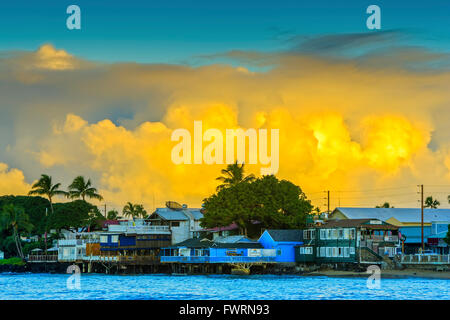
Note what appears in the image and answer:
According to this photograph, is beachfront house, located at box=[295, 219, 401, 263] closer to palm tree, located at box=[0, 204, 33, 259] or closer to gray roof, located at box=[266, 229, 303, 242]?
gray roof, located at box=[266, 229, 303, 242]

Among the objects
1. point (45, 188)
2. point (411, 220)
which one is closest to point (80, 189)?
point (45, 188)

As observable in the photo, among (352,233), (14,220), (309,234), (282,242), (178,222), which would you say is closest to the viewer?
(352,233)

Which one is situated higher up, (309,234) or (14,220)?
(14,220)

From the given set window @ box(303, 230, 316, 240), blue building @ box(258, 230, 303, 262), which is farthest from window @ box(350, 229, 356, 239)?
blue building @ box(258, 230, 303, 262)

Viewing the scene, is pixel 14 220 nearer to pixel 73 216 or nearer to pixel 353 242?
pixel 73 216

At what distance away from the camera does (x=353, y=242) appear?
89000 millimetres

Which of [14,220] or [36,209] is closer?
[14,220]

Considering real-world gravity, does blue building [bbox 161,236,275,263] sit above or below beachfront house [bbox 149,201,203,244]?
below

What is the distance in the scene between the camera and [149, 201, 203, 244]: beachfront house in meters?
117

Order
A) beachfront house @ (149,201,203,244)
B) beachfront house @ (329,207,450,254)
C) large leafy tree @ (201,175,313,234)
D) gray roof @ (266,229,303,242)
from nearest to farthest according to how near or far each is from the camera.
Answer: gray roof @ (266,229,303,242) < large leafy tree @ (201,175,313,234) < beachfront house @ (329,207,450,254) < beachfront house @ (149,201,203,244)

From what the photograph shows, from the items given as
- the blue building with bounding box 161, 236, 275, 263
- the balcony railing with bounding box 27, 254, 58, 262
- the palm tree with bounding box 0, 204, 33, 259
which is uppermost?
the palm tree with bounding box 0, 204, 33, 259

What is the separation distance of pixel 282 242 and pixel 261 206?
34.1 ft

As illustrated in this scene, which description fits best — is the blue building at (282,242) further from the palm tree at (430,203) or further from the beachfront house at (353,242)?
the palm tree at (430,203)
